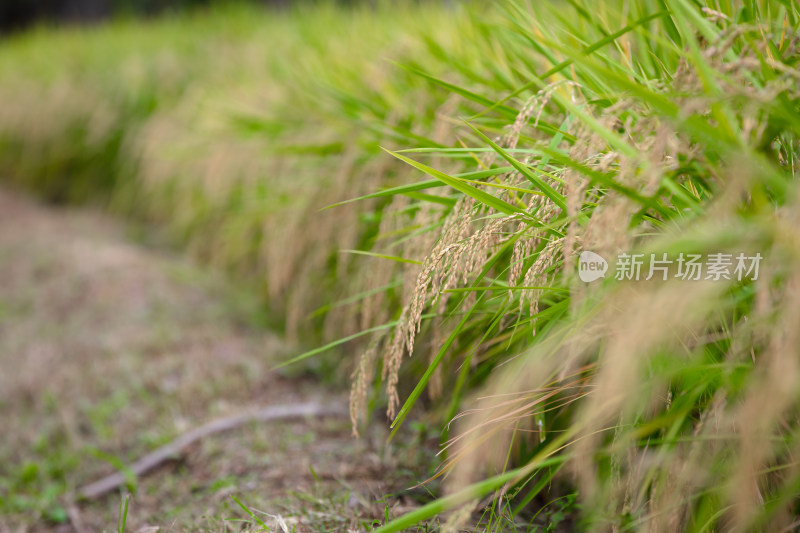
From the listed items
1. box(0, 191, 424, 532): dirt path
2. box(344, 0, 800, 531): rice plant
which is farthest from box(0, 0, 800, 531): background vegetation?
box(0, 191, 424, 532): dirt path

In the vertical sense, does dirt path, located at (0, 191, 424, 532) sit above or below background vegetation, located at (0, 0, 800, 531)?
below

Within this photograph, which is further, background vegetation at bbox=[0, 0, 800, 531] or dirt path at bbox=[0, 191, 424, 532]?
dirt path at bbox=[0, 191, 424, 532]

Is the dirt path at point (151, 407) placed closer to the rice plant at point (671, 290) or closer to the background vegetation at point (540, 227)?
the background vegetation at point (540, 227)

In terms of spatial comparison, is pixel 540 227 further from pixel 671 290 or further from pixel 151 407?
pixel 151 407

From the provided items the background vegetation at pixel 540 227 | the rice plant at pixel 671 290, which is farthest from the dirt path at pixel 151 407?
the rice plant at pixel 671 290

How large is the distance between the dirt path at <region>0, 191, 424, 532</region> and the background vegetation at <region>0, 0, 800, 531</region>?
217 millimetres

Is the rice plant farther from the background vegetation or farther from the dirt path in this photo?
the dirt path

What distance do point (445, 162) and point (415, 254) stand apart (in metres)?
0.41

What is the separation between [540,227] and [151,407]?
1.52 metres

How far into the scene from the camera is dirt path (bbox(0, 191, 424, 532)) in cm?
131

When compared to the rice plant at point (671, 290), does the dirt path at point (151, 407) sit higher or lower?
lower

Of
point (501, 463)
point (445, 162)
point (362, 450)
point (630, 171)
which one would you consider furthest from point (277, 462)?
point (630, 171)

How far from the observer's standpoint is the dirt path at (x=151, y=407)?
1.31 metres

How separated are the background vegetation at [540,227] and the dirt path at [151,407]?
0.71 feet
